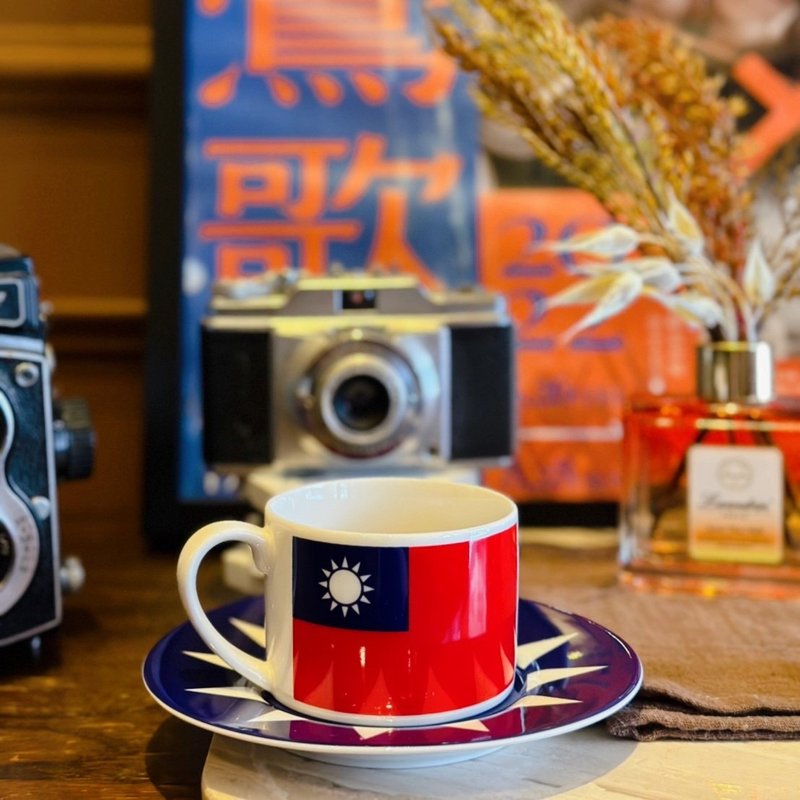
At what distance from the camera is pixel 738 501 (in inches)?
21.9

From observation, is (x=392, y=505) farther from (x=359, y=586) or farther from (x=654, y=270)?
(x=654, y=270)

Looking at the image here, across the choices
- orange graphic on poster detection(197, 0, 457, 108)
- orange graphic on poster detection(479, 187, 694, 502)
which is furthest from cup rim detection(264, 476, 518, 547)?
orange graphic on poster detection(197, 0, 457, 108)

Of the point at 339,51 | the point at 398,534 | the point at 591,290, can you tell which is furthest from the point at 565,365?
the point at 398,534

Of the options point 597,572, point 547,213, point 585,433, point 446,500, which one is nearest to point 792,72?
point 547,213

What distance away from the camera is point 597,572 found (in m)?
0.61

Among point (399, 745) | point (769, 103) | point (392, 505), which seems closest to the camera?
point (399, 745)

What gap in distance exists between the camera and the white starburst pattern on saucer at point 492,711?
1.15 feet

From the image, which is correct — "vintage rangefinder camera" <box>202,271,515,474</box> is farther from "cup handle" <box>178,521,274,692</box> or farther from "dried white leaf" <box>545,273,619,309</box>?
"cup handle" <box>178,521,274,692</box>

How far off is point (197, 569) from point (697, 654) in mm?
238

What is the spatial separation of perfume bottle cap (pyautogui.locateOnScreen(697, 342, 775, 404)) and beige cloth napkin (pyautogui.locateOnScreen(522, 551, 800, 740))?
119mm

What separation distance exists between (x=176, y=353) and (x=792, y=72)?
0.56 meters

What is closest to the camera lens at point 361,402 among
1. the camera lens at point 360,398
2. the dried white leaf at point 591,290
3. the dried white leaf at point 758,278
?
the camera lens at point 360,398

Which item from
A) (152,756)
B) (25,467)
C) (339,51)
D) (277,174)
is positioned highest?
(339,51)

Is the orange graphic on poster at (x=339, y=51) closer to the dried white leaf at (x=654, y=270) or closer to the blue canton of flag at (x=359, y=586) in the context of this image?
the dried white leaf at (x=654, y=270)
